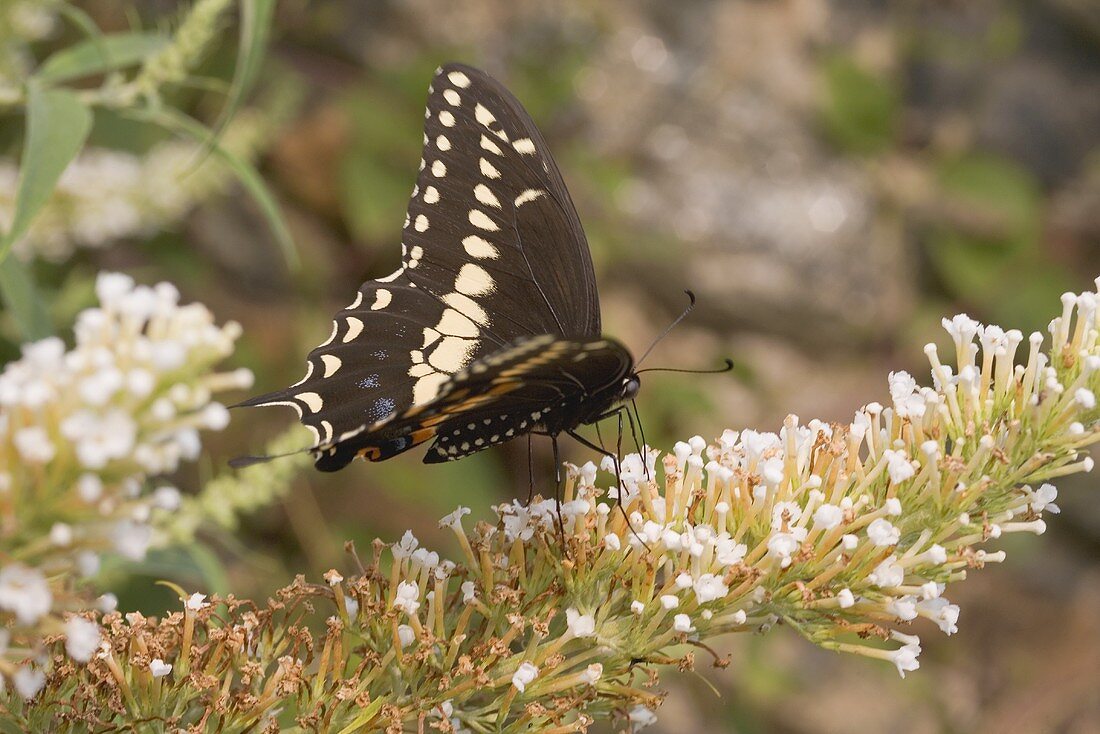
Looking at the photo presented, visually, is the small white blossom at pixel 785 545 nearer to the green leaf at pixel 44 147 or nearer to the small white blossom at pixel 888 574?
the small white blossom at pixel 888 574

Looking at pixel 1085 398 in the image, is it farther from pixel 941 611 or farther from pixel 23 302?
pixel 23 302

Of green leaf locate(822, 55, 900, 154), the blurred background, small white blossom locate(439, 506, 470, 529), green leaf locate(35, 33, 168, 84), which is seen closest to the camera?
small white blossom locate(439, 506, 470, 529)

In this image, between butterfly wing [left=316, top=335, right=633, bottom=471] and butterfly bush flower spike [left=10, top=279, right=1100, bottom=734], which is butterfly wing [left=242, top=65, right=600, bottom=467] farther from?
butterfly bush flower spike [left=10, top=279, right=1100, bottom=734]

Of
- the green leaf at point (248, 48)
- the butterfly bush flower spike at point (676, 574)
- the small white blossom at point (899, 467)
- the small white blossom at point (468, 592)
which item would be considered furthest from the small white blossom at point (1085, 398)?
the green leaf at point (248, 48)

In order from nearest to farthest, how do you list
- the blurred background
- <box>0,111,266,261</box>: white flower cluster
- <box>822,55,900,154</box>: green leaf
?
<box>0,111,266,261</box>: white flower cluster
the blurred background
<box>822,55,900,154</box>: green leaf

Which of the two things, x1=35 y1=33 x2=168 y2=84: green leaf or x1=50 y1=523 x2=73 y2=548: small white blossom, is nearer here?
x1=50 y1=523 x2=73 y2=548: small white blossom

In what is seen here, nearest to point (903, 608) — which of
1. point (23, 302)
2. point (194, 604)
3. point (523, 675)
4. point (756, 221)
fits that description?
point (523, 675)

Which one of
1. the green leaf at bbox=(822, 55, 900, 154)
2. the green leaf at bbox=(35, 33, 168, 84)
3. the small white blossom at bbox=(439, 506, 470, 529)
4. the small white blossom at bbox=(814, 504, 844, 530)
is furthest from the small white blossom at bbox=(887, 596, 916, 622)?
the green leaf at bbox=(822, 55, 900, 154)
